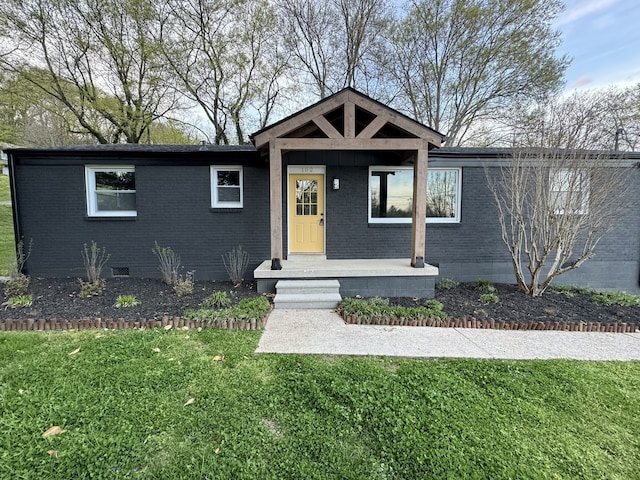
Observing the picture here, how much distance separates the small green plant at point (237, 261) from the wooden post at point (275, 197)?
1.45m

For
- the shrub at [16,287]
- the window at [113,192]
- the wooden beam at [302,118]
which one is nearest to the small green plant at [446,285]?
the wooden beam at [302,118]

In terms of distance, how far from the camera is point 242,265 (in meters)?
7.17

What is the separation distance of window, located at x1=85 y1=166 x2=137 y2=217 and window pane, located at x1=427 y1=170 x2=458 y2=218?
731 centimetres

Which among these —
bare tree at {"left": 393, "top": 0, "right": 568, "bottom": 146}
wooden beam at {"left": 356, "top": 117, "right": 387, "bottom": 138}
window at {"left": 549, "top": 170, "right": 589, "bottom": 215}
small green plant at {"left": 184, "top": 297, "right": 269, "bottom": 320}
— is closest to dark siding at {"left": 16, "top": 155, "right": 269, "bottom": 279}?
small green plant at {"left": 184, "top": 297, "right": 269, "bottom": 320}

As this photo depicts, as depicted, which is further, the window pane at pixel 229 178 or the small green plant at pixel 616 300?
the window pane at pixel 229 178

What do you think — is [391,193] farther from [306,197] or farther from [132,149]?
[132,149]

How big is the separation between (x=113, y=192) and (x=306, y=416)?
7321 mm

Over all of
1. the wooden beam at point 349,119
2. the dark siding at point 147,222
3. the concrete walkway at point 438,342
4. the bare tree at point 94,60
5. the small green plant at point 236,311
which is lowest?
the concrete walkway at point 438,342

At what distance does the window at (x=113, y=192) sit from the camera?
23.3ft

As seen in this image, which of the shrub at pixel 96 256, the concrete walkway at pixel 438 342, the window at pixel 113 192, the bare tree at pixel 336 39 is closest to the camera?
the concrete walkway at pixel 438 342

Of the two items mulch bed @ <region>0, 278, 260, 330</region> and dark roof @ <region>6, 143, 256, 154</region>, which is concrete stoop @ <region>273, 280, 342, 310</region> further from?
dark roof @ <region>6, 143, 256, 154</region>

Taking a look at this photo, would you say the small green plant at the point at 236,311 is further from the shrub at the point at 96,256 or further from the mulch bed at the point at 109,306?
the shrub at the point at 96,256

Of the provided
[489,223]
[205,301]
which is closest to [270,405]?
[205,301]

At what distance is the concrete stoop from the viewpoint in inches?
208
